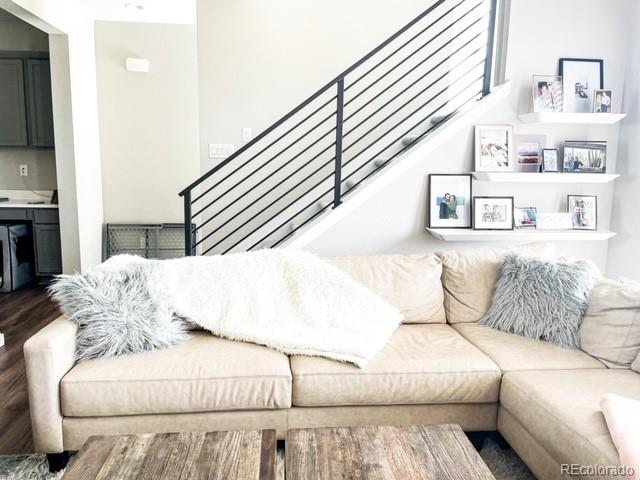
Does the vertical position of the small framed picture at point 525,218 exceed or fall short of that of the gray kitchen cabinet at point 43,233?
it exceeds it

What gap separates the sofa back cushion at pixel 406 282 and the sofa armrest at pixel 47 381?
1.28 meters

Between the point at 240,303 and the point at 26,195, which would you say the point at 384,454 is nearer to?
the point at 240,303

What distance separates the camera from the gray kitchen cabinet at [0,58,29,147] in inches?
181

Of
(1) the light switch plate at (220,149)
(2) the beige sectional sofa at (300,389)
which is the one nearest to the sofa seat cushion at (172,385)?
(2) the beige sectional sofa at (300,389)

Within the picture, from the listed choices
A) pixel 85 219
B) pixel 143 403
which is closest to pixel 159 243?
pixel 85 219

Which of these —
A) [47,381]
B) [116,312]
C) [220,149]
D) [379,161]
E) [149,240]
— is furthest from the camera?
[149,240]

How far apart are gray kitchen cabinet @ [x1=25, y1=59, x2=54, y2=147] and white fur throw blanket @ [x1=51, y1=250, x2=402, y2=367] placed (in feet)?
10.3

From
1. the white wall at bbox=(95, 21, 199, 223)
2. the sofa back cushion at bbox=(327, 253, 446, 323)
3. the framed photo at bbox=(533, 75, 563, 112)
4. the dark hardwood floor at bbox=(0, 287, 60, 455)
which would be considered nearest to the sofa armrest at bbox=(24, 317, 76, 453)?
the dark hardwood floor at bbox=(0, 287, 60, 455)

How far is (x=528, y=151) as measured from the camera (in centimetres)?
294

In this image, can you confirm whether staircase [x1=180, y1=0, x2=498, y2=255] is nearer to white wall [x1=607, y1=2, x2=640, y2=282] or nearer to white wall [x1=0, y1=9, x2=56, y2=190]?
white wall [x1=607, y1=2, x2=640, y2=282]

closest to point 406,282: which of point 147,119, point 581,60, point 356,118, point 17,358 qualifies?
point 581,60

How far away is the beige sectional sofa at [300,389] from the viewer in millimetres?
1761

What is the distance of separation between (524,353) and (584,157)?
1.49 metres

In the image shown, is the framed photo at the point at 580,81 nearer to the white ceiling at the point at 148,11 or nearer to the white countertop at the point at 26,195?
the white ceiling at the point at 148,11
